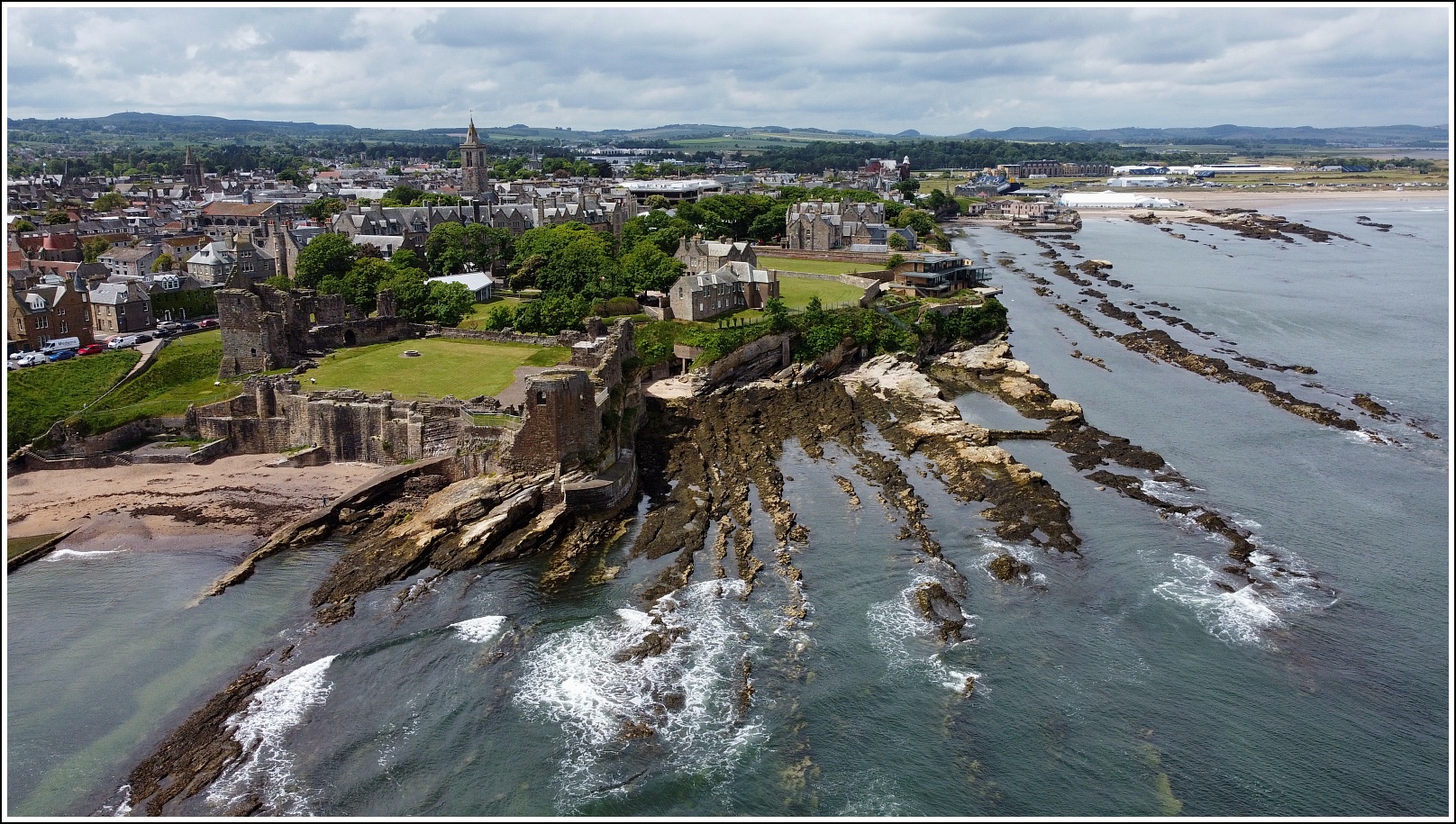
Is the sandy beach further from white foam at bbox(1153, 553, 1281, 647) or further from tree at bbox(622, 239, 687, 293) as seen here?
white foam at bbox(1153, 553, 1281, 647)

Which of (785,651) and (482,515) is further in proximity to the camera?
(482,515)

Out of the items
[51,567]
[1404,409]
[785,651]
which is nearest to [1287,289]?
[1404,409]

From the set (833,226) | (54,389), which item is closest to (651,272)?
(54,389)

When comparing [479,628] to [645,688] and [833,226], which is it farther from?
[833,226]

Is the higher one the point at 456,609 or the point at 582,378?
the point at 582,378

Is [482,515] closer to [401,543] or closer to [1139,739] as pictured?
[401,543]

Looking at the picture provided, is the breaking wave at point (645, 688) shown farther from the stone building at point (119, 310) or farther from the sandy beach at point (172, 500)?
the stone building at point (119, 310)

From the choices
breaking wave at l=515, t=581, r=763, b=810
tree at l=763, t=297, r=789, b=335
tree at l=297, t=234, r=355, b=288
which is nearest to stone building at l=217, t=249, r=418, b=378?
tree at l=297, t=234, r=355, b=288
